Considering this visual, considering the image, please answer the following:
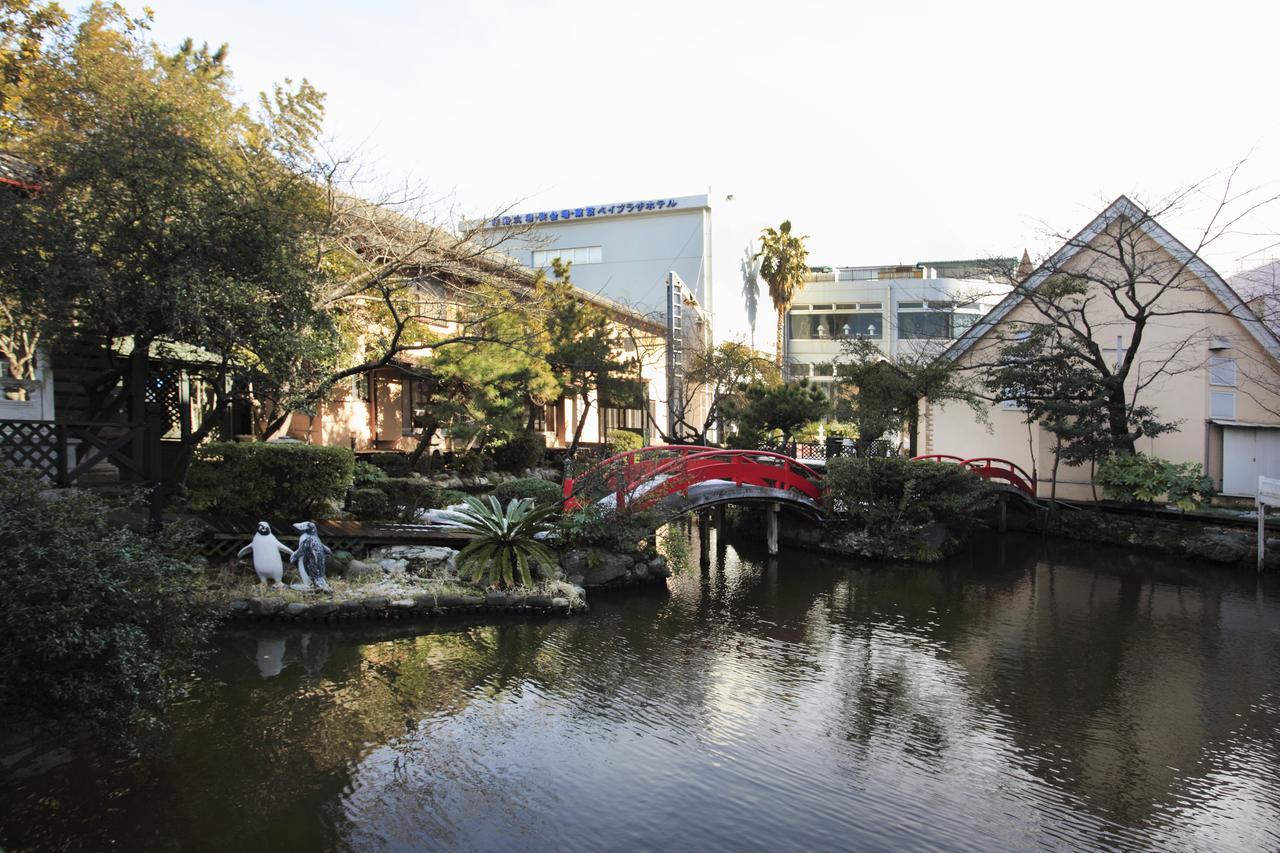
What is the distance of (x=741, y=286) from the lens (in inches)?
1569

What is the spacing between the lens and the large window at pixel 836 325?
43366 mm

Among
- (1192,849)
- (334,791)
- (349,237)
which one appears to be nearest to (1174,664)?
(1192,849)

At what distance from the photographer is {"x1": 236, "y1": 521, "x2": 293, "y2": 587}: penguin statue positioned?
10305 millimetres

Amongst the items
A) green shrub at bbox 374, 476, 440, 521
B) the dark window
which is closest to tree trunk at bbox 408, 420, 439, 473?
green shrub at bbox 374, 476, 440, 521

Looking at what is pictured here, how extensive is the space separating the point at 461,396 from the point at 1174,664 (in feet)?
50.3

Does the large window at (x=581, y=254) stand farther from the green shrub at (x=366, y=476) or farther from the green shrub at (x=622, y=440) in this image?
the green shrub at (x=366, y=476)

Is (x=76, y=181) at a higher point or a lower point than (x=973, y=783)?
higher

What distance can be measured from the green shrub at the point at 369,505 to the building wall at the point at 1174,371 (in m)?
15.5

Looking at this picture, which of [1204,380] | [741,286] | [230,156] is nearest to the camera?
[230,156]

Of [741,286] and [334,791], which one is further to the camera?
[741,286]

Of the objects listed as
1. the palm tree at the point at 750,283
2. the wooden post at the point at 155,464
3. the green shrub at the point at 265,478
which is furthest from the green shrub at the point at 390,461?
the palm tree at the point at 750,283

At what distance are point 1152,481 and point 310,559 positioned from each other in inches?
685

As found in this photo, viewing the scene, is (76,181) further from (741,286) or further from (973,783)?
(741,286)

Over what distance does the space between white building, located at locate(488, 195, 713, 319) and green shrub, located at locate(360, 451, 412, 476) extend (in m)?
18.7
